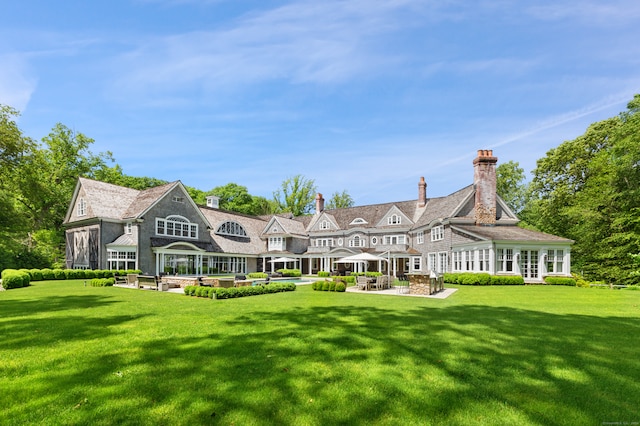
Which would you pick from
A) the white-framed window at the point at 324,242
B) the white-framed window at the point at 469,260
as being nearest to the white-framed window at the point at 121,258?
the white-framed window at the point at 324,242

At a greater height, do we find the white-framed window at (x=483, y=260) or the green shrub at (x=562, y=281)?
the white-framed window at (x=483, y=260)

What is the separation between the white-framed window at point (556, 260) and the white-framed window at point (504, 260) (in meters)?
3.12

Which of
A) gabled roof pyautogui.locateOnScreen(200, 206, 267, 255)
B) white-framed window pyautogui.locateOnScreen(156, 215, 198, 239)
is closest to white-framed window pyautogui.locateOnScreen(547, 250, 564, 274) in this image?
gabled roof pyautogui.locateOnScreen(200, 206, 267, 255)

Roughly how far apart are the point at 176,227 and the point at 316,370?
32.1 metres

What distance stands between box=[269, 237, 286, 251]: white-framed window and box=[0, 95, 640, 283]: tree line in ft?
77.2

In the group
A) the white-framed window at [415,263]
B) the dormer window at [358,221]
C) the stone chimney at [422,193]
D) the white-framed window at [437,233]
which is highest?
the stone chimney at [422,193]

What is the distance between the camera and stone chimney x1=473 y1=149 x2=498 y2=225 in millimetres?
30609

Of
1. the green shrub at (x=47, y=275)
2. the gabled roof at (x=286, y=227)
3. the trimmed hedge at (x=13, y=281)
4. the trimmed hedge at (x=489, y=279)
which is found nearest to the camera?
the trimmed hedge at (x=13, y=281)

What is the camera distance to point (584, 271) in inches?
1353

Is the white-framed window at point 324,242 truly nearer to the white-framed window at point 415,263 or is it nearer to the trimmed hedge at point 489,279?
the white-framed window at point 415,263

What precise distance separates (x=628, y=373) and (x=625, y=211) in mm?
31840

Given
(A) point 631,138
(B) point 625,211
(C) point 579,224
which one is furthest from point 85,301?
(C) point 579,224

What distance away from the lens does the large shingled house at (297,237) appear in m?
27.0

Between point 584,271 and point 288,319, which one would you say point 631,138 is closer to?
point 584,271
